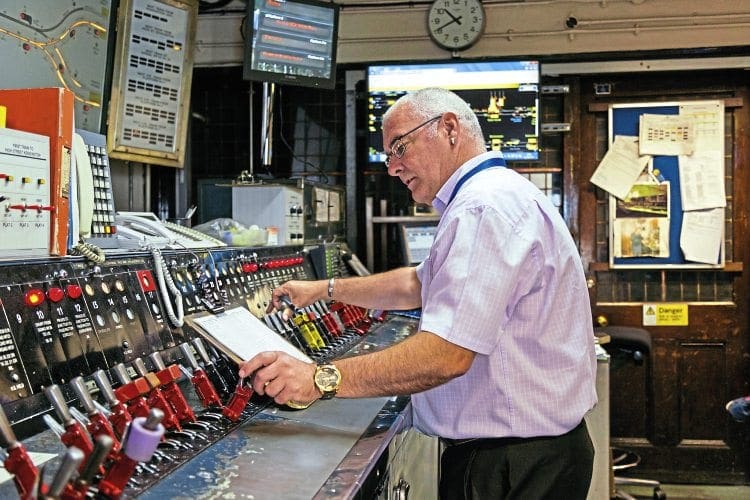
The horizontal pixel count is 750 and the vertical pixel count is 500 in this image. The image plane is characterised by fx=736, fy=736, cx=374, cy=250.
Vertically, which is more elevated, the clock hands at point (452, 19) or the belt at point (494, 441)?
the clock hands at point (452, 19)

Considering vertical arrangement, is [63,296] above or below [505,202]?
below

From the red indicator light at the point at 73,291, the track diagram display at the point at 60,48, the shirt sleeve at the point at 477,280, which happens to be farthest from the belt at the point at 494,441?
the track diagram display at the point at 60,48

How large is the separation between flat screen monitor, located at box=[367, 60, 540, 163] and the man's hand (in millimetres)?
2694

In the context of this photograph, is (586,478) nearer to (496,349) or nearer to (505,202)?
(496,349)

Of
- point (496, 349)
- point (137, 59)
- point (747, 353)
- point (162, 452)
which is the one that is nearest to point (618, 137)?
point (747, 353)

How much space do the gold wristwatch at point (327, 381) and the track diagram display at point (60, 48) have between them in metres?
1.88

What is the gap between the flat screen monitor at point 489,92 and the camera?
4062 mm

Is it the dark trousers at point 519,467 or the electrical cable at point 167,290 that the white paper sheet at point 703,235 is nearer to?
the dark trousers at point 519,467

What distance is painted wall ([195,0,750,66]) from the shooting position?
4195 millimetres

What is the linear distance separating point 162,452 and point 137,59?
7.95 feet

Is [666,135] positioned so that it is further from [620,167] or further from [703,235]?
[703,235]

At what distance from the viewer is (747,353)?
4441mm

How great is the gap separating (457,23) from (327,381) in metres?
3.28

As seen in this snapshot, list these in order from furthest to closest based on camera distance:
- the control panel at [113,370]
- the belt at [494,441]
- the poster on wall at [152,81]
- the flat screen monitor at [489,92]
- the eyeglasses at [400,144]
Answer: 1. the flat screen monitor at [489,92]
2. the poster on wall at [152,81]
3. the eyeglasses at [400,144]
4. the belt at [494,441]
5. the control panel at [113,370]
